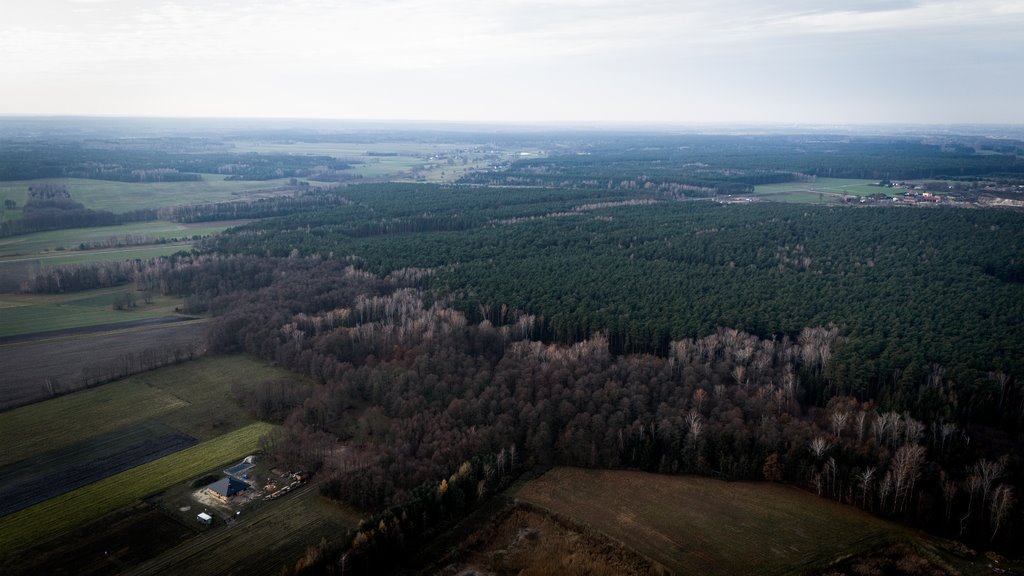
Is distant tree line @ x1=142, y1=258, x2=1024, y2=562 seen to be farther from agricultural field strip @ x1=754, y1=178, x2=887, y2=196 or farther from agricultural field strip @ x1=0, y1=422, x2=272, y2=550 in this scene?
→ agricultural field strip @ x1=754, y1=178, x2=887, y2=196

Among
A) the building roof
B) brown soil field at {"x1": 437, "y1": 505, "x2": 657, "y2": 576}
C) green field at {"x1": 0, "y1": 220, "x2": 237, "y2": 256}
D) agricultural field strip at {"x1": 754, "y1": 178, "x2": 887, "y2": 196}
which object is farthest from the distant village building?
agricultural field strip at {"x1": 754, "y1": 178, "x2": 887, "y2": 196}

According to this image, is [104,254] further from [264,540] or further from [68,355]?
[264,540]

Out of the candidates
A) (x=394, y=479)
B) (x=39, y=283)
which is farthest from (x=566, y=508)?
(x=39, y=283)

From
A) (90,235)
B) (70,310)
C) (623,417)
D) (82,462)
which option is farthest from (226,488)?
(90,235)

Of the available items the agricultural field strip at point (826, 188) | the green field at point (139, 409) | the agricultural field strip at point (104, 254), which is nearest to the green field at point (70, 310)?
the agricultural field strip at point (104, 254)

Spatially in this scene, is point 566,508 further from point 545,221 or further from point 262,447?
point 545,221

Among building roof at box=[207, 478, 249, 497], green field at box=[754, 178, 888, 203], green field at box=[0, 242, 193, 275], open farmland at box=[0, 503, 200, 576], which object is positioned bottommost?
open farmland at box=[0, 503, 200, 576]
